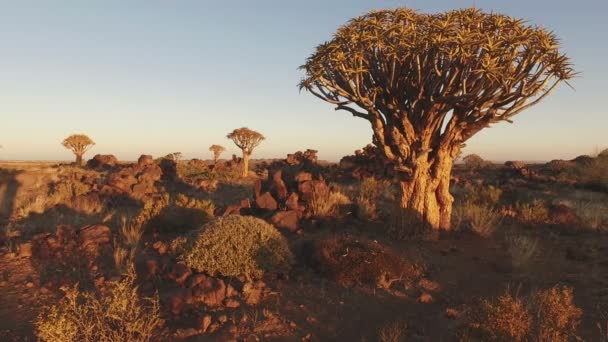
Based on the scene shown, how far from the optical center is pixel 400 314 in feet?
18.1

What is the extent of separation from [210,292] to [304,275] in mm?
1731

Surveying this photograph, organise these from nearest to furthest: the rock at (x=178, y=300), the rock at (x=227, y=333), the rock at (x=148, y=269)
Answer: the rock at (x=227, y=333)
the rock at (x=178, y=300)
the rock at (x=148, y=269)

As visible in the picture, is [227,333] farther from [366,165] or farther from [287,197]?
[366,165]

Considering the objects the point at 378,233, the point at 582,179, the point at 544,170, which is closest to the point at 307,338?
the point at 378,233

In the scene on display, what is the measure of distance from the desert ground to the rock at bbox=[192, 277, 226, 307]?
2cm

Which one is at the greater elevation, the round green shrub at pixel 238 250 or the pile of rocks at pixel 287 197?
the pile of rocks at pixel 287 197

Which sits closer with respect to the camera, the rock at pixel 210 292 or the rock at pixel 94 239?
the rock at pixel 210 292

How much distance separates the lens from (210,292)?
5.70 meters

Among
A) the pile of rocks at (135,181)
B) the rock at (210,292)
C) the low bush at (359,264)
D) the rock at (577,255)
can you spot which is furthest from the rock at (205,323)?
the pile of rocks at (135,181)

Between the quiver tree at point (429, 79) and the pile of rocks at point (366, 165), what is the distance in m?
10.3

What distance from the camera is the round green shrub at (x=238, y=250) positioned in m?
6.52

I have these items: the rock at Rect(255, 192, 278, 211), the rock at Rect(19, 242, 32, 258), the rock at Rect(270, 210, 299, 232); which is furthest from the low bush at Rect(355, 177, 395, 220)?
the rock at Rect(19, 242, 32, 258)

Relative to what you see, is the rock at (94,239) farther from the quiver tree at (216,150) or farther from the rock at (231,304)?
the quiver tree at (216,150)

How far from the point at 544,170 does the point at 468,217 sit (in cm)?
1565
